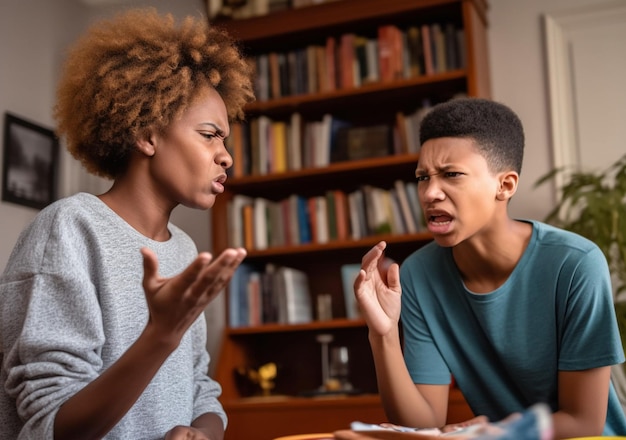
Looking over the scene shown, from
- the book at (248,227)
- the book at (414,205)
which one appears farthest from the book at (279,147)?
the book at (414,205)

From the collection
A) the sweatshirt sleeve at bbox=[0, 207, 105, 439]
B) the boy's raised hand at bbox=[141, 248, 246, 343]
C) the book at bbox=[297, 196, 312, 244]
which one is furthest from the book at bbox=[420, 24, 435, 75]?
the boy's raised hand at bbox=[141, 248, 246, 343]

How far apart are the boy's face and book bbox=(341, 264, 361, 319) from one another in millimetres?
1753

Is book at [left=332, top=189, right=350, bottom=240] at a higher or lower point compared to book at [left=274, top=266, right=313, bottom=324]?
higher

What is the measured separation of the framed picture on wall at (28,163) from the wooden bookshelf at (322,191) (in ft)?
3.36

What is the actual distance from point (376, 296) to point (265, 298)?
6.57ft

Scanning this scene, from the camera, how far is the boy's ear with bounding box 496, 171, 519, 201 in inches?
60.5

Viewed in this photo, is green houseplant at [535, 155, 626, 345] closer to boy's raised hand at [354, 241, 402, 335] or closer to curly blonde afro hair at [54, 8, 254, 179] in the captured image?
boy's raised hand at [354, 241, 402, 335]

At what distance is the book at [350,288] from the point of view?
3.24m

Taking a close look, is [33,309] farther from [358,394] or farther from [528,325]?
[358,394]

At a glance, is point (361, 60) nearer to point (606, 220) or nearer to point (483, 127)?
point (606, 220)

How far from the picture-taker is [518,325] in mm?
1460

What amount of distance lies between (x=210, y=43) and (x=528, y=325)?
0.89 m

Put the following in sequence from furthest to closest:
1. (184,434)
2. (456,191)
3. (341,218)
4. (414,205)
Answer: (341,218), (414,205), (456,191), (184,434)

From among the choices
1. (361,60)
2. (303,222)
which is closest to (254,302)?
(303,222)
